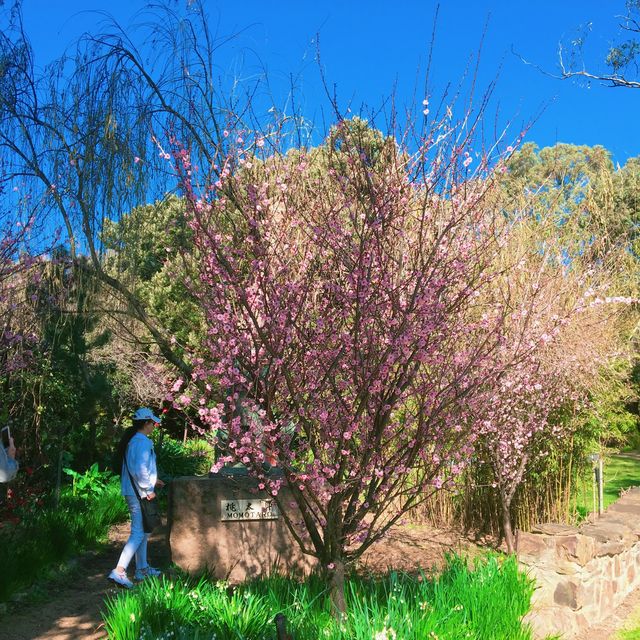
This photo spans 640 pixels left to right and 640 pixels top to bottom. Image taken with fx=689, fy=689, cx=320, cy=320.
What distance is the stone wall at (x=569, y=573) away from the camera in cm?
488

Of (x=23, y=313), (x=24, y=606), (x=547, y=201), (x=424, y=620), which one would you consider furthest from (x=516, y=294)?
(x=547, y=201)

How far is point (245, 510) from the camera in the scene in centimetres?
588

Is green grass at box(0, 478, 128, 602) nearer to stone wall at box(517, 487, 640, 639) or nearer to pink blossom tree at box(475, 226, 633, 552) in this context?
stone wall at box(517, 487, 640, 639)

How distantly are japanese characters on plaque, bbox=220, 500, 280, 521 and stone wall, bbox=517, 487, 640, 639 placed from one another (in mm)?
2074

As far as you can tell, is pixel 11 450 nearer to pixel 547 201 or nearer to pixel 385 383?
pixel 385 383

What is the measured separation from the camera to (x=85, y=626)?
5.07m

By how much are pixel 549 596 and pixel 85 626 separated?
11.1 feet

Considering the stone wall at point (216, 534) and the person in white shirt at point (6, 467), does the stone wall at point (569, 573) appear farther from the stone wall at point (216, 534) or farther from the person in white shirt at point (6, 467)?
the person in white shirt at point (6, 467)

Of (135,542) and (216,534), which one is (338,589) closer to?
(216,534)

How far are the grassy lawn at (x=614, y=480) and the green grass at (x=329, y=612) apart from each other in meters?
5.26

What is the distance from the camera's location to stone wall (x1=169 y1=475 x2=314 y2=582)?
5.87m

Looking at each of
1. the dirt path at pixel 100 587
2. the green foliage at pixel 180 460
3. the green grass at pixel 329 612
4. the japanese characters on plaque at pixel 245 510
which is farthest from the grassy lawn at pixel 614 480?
the green foliage at pixel 180 460

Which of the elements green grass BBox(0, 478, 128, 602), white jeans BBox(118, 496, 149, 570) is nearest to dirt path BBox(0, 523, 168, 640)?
green grass BBox(0, 478, 128, 602)

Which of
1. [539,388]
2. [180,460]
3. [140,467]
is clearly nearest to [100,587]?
[140,467]
